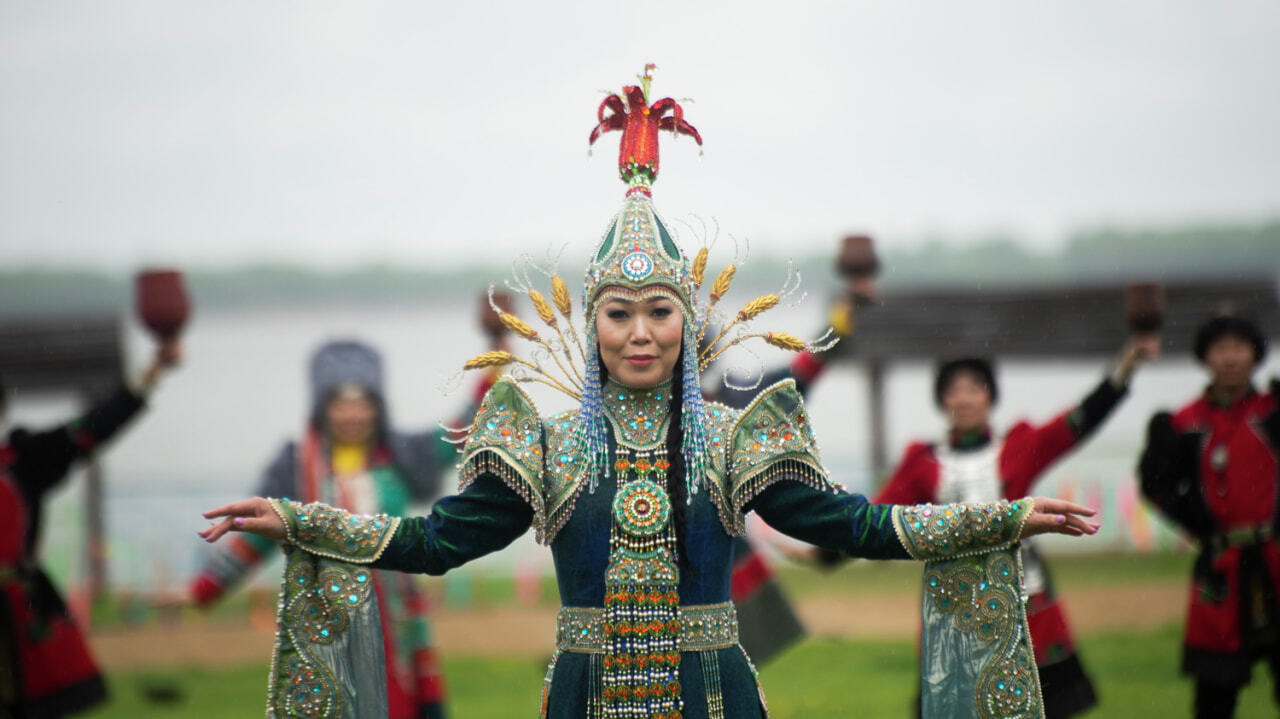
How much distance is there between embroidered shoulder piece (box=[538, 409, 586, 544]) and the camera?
9.93 feet

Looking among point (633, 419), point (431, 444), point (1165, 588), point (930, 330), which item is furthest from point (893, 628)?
point (633, 419)

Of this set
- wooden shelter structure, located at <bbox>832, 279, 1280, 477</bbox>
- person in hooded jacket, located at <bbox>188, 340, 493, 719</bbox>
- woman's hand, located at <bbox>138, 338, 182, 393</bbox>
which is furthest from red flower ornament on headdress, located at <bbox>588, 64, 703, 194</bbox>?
wooden shelter structure, located at <bbox>832, 279, 1280, 477</bbox>

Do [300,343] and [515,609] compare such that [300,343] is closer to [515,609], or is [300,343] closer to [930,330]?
[515,609]

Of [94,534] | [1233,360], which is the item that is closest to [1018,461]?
[1233,360]

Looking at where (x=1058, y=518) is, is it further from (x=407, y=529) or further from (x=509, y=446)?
(x=407, y=529)

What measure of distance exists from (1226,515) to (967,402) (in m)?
1.14

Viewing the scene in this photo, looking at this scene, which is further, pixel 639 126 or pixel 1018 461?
pixel 1018 461

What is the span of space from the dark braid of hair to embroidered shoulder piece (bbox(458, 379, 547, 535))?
290 millimetres

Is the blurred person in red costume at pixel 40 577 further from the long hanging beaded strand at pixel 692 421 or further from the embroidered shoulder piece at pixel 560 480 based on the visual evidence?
the long hanging beaded strand at pixel 692 421

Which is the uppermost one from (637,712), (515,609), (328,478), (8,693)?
(328,478)

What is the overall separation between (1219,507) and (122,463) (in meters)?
10.2

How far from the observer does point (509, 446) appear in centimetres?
302

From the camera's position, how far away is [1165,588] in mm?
11492

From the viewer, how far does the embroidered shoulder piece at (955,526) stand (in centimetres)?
298
